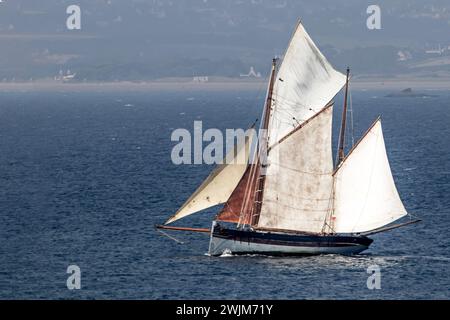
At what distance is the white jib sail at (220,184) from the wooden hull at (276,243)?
2361 millimetres

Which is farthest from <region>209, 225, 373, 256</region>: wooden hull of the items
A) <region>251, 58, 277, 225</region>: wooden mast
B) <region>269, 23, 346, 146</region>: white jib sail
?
<region>269, 23, 346, 146</region>: white jib sail

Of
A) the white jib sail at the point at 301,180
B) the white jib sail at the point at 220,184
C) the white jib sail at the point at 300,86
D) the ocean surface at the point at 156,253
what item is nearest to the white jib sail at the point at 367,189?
the white jib sail at the point at 301,180

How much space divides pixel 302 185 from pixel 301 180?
0.43 meters

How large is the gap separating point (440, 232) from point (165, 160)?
249 feet

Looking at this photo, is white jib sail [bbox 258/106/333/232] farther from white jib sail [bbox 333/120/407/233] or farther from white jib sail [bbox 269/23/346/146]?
white jib sail [bbox 333/120/407/233]

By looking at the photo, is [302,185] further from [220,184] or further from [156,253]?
[156,253]

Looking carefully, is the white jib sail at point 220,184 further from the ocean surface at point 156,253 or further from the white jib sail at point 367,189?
the white jib sail at point 367,189

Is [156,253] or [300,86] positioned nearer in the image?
[300,86]

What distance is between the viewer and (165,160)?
167 metres

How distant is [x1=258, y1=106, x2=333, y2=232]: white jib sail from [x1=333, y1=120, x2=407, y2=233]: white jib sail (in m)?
1.20

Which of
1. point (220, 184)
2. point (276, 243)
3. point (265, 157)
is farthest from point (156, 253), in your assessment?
point (265, 157)

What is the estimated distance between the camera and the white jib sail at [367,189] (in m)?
86.5

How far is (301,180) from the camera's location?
284ft
